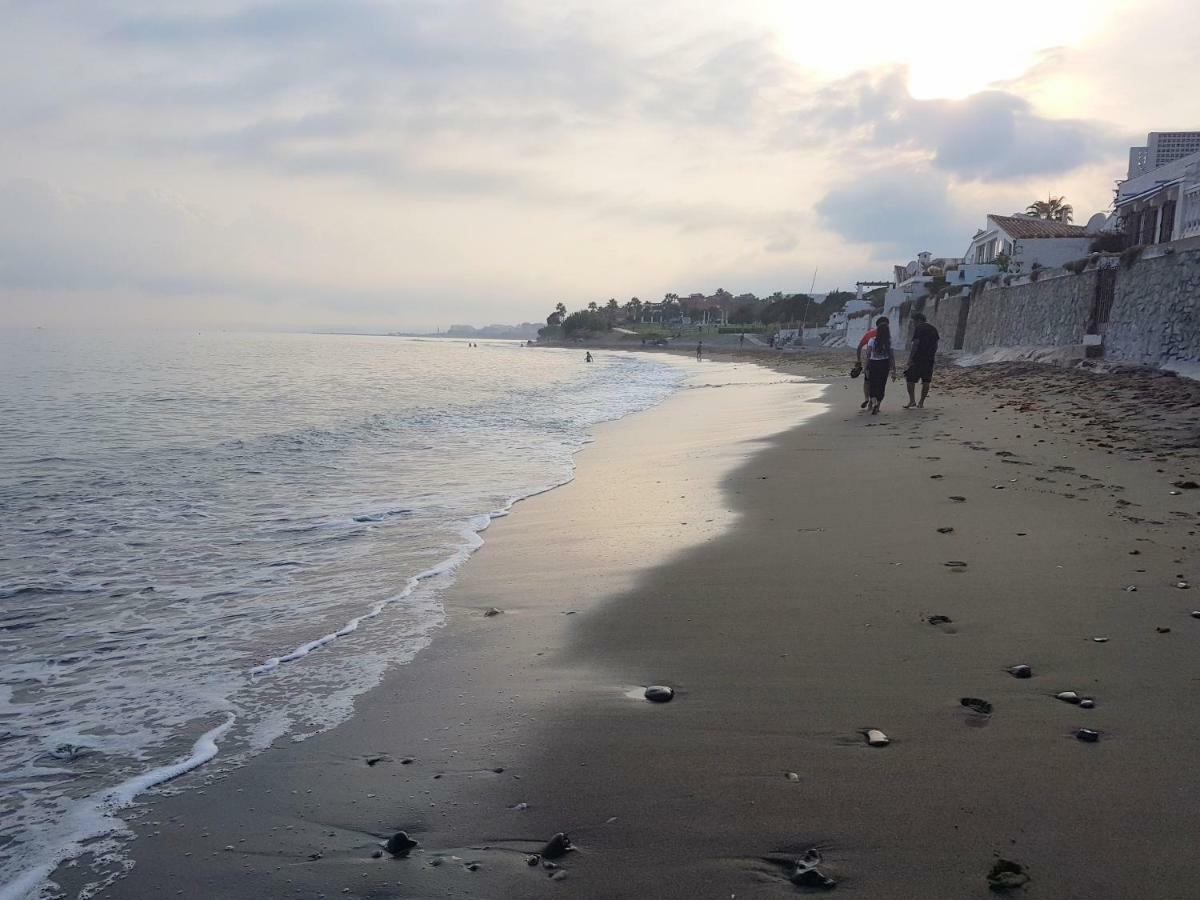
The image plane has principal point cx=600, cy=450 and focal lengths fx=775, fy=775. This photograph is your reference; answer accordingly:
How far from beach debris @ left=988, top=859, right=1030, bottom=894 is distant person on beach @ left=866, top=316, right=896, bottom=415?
1139cm

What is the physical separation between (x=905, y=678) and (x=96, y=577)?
527 cm

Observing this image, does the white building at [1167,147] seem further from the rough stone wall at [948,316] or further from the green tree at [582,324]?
the green tree at [582,324]

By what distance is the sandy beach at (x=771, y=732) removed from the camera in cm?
207

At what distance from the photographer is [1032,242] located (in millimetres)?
37312

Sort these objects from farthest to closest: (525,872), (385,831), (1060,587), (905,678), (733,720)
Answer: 1. (1060,587)
2. (905,678)
3. (733,720)
4. (385,831)
5. (525,872)

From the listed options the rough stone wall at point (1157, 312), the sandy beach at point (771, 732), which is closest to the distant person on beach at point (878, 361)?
the rough stone wall at point (1157, 312)

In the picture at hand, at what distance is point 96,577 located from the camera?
5406mm

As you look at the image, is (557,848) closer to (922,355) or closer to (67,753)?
(67,753)

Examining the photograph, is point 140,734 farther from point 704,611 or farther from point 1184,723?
point 1184,723

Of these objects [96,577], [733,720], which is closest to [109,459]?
[96,577]

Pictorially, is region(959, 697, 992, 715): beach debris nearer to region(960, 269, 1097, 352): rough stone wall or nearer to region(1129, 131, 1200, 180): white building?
region(960, 269, 1097, 352): rough stone wall

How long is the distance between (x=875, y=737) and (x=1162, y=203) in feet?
107

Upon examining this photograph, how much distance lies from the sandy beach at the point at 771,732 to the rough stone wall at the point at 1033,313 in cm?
1521

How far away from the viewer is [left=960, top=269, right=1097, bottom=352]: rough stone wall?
18.9 metres
